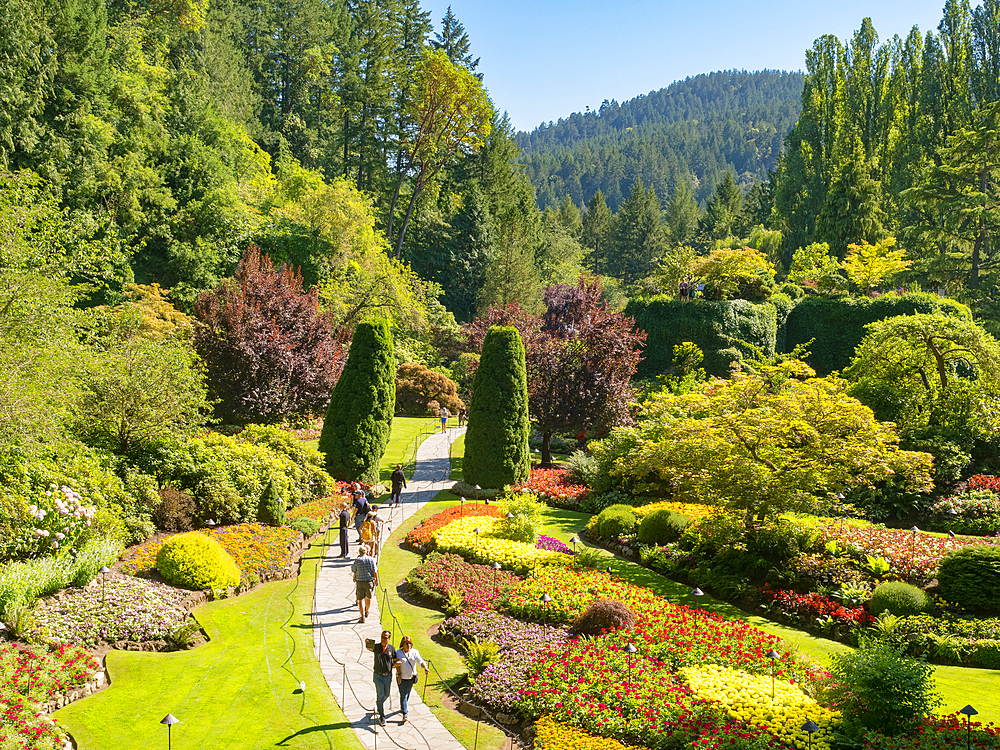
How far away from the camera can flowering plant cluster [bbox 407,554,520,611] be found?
13086 millimetres

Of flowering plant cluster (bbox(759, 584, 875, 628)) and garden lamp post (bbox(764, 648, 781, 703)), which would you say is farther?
flowering plant cluster (bbox(759, 584, 875, 628))

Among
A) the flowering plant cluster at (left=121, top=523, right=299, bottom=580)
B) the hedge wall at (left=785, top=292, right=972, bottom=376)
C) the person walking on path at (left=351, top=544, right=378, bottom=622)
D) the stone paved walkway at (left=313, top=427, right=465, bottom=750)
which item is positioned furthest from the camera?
the hedge wall at (left=785, top=292, right=972, bottom=376)

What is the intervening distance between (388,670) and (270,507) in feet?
29.6

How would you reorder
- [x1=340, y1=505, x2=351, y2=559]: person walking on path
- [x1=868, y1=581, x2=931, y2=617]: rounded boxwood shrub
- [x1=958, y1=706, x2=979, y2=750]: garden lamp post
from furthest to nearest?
[x1=340, y1=505, x2=351, y2=559]: person walking on path → [x1=868, y1=581, x2=931, y2=617]: rounded boxwood shrub → [x1=958, y1=706, x2=979, y2=750]: garden lamp post

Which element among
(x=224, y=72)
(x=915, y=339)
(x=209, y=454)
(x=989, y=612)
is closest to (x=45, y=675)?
(x=209, y=454)

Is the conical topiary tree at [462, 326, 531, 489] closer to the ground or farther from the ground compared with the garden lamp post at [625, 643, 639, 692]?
farther from the ground

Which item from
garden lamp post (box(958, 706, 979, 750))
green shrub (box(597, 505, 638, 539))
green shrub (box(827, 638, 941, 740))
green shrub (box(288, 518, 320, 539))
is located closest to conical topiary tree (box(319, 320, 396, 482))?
green shrub (box(288, 518, 320, 539))

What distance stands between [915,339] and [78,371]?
24588mm

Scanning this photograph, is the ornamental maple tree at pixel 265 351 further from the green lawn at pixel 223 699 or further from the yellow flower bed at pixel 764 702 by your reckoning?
the yellow flower bed at pixel 764 702

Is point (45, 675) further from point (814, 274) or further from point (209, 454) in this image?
point (814, 274)

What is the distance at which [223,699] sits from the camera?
923 cm

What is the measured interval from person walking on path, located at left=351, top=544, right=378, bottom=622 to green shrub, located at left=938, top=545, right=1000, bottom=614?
417 inches

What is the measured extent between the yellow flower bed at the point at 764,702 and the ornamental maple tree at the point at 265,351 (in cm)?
1652

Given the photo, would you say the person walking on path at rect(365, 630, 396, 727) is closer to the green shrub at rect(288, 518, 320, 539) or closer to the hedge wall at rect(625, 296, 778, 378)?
the green shrub at rect(288, 518, 320, 539)
